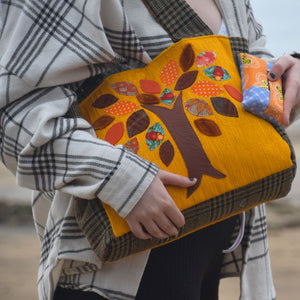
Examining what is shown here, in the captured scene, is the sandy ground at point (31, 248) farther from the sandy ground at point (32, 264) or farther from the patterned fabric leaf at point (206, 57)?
the patterned fabric leaf at point (206, 57)

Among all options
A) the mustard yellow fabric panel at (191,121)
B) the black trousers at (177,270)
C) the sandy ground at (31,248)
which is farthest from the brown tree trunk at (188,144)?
the sandy ground at (31,248)

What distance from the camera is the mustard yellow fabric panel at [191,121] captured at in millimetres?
741

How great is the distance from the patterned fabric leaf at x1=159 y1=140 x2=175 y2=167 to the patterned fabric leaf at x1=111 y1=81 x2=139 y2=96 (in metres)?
0.10

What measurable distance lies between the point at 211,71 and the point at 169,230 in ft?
0.82

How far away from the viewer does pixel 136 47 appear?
2.59ft

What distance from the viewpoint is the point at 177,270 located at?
32.2 inches

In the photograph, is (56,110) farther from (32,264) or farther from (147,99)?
(32,264)

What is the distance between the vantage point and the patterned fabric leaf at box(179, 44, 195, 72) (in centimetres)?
81

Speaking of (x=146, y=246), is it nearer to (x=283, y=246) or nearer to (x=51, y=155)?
(x=51, y=155)

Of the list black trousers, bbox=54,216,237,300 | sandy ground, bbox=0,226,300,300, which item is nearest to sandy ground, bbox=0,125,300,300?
sandy ground, bbox=0,226,300,300

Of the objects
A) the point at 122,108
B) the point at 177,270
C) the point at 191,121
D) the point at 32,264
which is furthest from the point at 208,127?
the point at 32,264

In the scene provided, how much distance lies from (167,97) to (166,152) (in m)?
0.10

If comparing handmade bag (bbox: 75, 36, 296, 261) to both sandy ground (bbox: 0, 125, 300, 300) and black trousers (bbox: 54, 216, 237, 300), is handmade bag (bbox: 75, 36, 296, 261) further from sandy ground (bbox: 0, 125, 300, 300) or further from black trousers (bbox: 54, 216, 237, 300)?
sandy ground (bbox: 0, 125, 300, 300)

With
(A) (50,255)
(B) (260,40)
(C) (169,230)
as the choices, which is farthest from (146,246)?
(B) (260,40)
